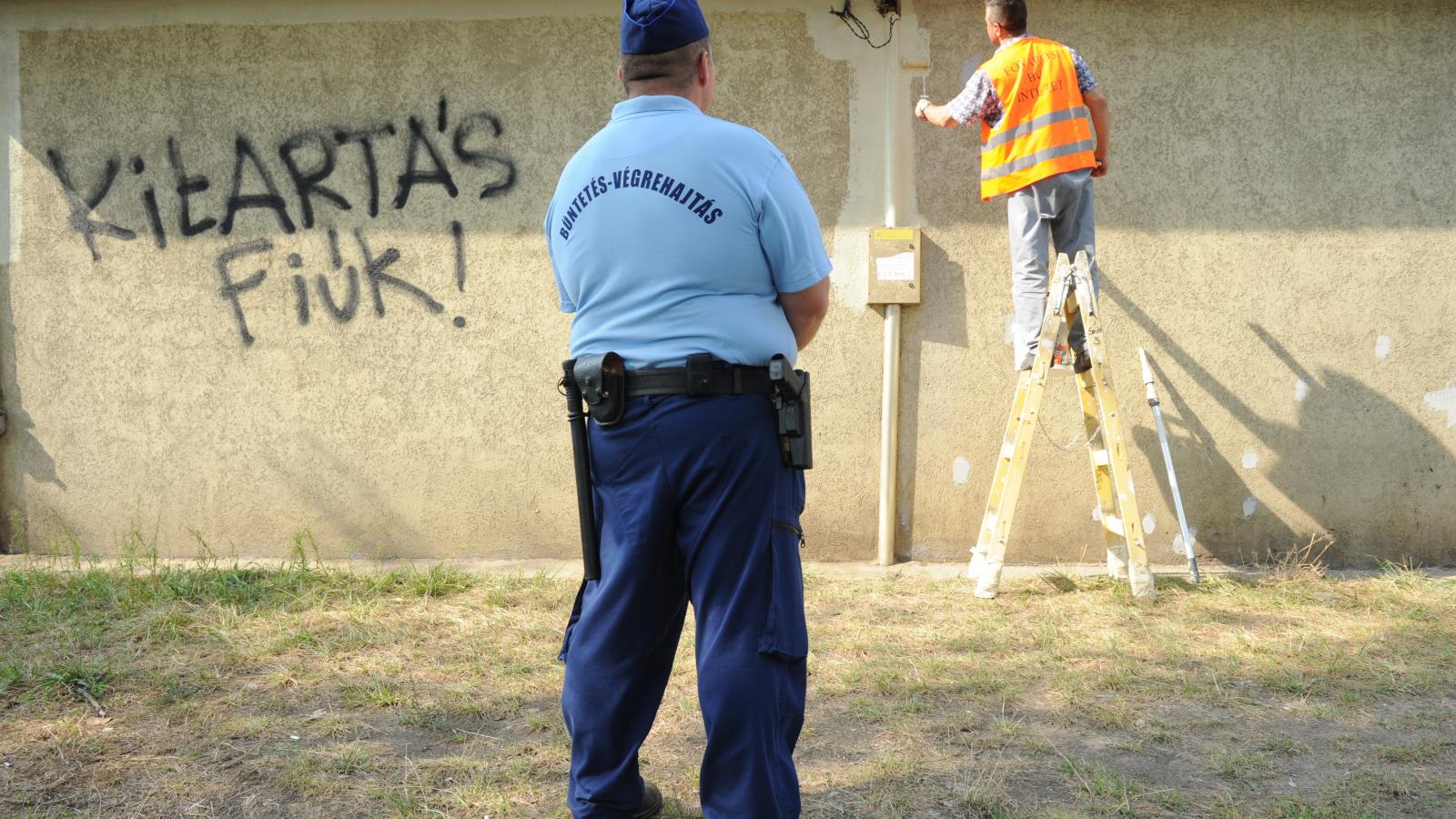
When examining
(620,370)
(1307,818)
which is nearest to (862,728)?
(1307,818)

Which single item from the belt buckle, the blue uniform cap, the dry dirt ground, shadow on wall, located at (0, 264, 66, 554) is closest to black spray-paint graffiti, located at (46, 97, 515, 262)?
shadow on wall, located at (0, 264, 66, 554)

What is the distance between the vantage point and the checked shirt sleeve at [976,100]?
4680mm

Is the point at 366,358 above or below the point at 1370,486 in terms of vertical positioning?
above

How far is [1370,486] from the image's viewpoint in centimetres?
538

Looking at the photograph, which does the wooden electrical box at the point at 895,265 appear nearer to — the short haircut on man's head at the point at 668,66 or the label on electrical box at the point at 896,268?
the label on electrical box at the point at 896,268

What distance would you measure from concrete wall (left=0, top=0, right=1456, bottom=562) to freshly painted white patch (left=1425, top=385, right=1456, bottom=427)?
1 centimetres

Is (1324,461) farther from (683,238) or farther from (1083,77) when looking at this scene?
(683,238)

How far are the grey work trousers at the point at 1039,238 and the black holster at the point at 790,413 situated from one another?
255 cm

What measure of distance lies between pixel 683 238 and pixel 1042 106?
8.95 ft

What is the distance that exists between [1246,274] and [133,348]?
5.30m

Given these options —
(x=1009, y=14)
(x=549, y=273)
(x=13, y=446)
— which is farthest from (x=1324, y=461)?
(x=13, y=446)

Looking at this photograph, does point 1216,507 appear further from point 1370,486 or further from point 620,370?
point 620,370

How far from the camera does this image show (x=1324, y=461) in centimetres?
538

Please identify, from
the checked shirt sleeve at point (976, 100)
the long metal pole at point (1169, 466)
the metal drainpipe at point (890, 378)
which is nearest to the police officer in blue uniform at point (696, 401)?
the checked shirt sleeve at point (976, 100)
